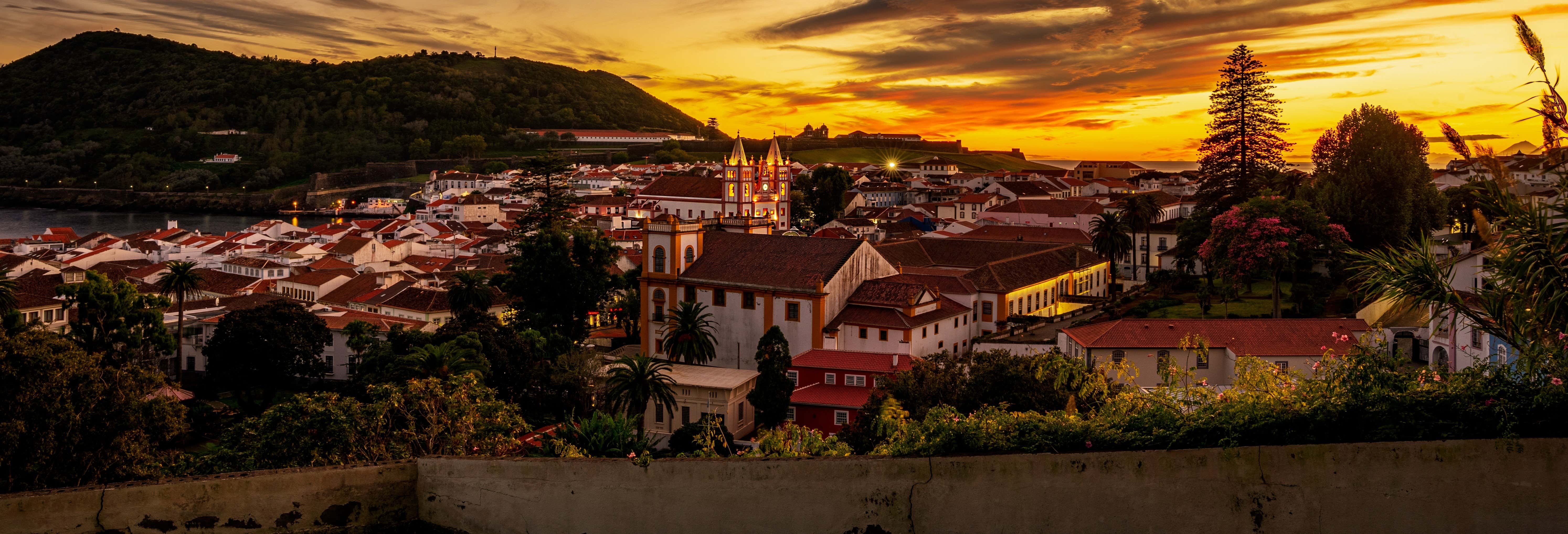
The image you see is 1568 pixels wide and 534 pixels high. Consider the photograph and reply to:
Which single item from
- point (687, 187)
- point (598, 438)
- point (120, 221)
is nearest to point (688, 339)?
point (598, 438)

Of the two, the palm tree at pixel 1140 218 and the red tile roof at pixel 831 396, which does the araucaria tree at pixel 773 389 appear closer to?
the red tile roof at pixel 831 396

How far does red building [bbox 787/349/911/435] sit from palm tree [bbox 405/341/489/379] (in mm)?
7670

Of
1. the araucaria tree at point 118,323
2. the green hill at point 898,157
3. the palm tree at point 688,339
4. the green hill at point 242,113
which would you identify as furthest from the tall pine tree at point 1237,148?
the green hill at point 242,113

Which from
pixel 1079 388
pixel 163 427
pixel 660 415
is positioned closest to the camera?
pixel 1079 388

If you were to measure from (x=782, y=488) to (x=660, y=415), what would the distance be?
18076 millimetres

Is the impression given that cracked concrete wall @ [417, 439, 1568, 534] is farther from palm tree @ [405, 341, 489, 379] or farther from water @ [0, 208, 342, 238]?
water @ [0, 208, 342, 238]

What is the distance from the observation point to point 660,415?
27.2 meters

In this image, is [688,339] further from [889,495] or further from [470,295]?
[889,495]

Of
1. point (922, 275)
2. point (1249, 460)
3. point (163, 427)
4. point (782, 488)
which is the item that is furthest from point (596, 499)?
point (922, 275)

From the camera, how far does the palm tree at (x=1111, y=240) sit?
43.7 meters

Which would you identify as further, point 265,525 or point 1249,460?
point 265,525

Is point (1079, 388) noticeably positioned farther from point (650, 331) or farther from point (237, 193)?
point (237, 193)

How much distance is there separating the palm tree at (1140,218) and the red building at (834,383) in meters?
21.6

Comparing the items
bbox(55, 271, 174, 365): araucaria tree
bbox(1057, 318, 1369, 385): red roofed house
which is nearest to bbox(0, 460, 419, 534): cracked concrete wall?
bbox(1057, 318, 1369, 385): red roofed house
